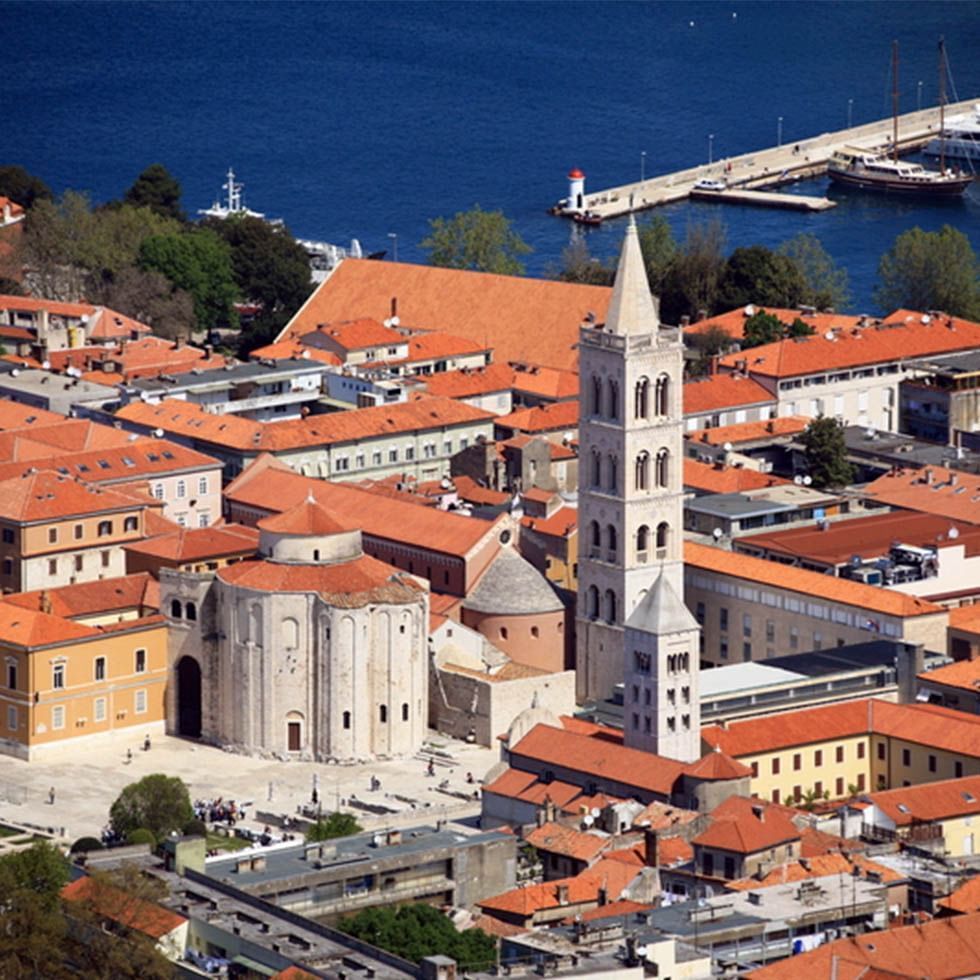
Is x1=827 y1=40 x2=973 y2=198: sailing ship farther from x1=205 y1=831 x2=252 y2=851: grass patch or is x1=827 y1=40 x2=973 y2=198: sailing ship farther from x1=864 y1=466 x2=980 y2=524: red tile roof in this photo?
x1=205 y1=831 x2=252 y2=851: grass patch

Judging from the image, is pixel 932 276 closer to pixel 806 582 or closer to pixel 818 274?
pixel 818 274

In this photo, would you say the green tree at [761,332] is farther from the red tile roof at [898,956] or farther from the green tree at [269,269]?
the red tile roof at [898,956]

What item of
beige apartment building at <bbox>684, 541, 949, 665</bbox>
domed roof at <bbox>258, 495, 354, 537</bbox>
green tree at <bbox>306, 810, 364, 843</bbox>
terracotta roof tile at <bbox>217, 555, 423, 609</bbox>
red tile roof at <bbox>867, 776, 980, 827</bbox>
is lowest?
green tree at <bbox>306, 810, 364, 843</bbox>

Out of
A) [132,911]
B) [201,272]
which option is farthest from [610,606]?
[201,272]

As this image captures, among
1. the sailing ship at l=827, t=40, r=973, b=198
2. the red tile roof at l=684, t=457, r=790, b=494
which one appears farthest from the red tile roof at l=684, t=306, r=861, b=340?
the sailing ship at l=827, t=40, r=973, b=198

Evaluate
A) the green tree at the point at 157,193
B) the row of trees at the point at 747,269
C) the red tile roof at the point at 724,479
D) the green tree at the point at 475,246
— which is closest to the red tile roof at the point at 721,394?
the red tile roof at the point at 724,479

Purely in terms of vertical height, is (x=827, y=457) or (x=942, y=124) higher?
(x=942, y=124)
